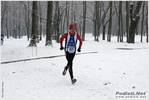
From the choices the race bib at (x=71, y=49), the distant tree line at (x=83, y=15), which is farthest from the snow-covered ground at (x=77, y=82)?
the distant tree line at (x=83, y=15)

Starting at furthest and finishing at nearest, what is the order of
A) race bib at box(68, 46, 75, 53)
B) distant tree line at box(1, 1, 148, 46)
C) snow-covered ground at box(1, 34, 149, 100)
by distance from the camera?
distant tree line at box(1, 1, 148, 46)
race bib at box(68, 46, 75, 53)
snow-covered ground at box(1, 34, 149, 100)

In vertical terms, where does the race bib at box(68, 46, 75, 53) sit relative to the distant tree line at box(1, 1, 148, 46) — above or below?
below

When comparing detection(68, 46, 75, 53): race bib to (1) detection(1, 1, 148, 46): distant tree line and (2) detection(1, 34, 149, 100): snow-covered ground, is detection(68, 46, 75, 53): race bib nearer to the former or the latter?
(2) detection(1, 34, 149, 100): snow-covered ground

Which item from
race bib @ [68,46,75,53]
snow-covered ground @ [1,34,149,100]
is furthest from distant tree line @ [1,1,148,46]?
race bib @ [68,46,75,53]

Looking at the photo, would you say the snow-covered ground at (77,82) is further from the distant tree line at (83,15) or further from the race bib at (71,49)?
the distant tree line at (83,15)

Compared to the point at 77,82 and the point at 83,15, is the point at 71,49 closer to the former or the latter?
the point at 77,82

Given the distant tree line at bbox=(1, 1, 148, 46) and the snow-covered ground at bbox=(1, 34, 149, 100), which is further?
the distant tree line at bbox=(1, 1, 148, 46)

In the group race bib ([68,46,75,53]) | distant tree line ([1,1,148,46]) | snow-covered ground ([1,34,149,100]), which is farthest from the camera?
distant tree line ([1,1,148,46])

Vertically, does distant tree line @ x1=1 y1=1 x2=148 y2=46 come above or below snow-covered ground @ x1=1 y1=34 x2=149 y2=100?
above

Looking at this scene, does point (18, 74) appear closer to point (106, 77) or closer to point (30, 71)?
point (30, 71)

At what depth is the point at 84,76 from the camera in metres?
8.20

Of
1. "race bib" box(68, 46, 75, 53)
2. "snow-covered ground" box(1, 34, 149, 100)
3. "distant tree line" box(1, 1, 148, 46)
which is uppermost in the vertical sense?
"distant tree line" box(1, 1, 148, 46)

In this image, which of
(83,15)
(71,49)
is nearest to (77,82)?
(71,49)

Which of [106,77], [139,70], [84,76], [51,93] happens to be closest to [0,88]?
[51,93]
